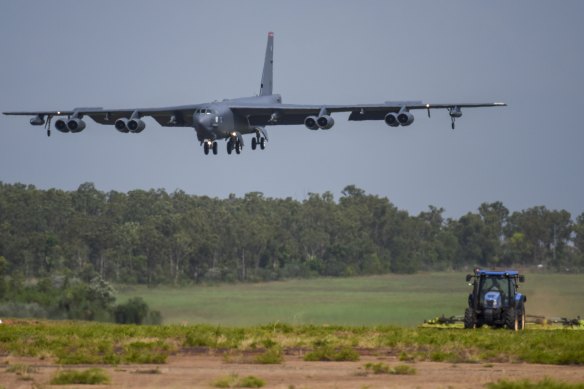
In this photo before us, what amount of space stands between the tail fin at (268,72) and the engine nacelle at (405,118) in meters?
17.7

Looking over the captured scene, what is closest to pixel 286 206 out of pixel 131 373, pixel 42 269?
pixel 42 269

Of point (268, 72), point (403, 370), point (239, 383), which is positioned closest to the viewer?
point (239, 383)

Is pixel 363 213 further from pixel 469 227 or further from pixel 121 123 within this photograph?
pixel 121 123

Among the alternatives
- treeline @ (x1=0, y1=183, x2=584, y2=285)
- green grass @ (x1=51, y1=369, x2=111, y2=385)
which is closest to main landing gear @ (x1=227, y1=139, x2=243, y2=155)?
treeline @ (x1=0, y1=183, x2=584, y2=285)

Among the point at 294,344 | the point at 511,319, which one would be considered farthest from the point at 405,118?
the point at 294,344

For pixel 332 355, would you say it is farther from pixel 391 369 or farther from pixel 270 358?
pixel 391 369

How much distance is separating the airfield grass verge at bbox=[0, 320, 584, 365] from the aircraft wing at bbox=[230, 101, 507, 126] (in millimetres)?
16408

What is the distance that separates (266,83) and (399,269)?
3228cm

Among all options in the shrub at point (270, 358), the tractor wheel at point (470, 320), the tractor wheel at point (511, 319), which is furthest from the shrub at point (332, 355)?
the tractor wheel at point (511, 319)

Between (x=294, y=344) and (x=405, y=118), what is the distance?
65.4ft

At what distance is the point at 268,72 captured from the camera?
231 ft

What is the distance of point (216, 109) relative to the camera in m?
52.0

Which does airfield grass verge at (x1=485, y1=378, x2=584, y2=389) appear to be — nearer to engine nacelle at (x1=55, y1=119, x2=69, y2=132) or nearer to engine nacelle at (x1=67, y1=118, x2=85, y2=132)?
engine nacelle at (x1=67, y1=118, x2=85, y2=132)

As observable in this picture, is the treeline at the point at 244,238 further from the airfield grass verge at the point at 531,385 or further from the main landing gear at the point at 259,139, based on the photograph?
the airfield grass verge at the point at 531,385
